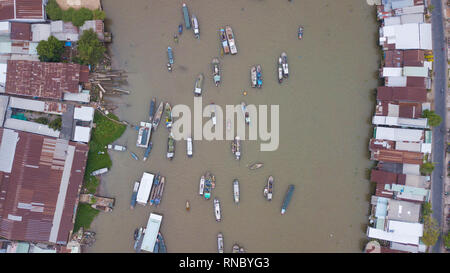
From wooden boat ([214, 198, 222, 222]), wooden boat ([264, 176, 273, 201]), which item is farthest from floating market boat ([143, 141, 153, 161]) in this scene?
wooden boat ([264, 176, 273, 201])

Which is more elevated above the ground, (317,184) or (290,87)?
(290,87)

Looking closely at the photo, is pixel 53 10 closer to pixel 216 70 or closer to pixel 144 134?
pixel 144 134

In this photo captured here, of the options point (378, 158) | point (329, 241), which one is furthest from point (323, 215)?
point (378, 158)

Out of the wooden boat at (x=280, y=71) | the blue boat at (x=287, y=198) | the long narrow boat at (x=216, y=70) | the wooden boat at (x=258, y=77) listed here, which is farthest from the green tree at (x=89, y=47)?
the blue boat at (x=287, y=198)

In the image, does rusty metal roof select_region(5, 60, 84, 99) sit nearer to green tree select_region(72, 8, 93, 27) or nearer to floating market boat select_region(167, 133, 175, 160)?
green tree select_region(72, 8, 93, 27)

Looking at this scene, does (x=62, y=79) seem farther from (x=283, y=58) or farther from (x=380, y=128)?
(x=380, y=128)

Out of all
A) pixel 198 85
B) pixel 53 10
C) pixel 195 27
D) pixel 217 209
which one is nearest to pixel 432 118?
pixel 217 209

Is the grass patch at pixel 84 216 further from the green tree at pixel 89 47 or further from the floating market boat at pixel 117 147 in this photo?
the green tree at pixel 89 47
